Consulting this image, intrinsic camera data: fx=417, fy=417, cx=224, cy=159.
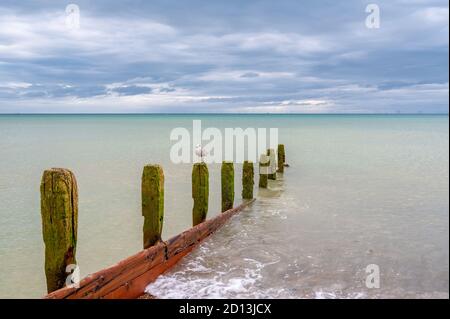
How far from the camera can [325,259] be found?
8.20 metres

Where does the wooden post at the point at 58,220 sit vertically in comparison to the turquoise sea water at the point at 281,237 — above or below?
above

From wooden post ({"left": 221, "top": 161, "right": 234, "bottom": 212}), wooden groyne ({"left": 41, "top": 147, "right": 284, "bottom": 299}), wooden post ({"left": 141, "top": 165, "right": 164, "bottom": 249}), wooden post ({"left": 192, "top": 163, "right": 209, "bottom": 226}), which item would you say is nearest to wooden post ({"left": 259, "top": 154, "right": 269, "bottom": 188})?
wooden post ({"left": 221, "top": 161, "right": 234, "bottom": 212})

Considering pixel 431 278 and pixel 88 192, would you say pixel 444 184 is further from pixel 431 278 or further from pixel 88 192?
pixel 88 192

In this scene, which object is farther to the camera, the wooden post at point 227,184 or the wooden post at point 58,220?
the wooden post at point 227,184

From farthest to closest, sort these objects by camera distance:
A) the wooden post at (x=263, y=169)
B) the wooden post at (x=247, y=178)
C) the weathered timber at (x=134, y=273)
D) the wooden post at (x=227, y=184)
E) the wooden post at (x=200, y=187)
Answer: the wooden post at (x=263, y=169) → the wooden post at (x=247, y=178) → the wooden post at (x=227, y=184) → the wooden post at (x=200, y=187) → the weathered timber at (x=134, y=273)

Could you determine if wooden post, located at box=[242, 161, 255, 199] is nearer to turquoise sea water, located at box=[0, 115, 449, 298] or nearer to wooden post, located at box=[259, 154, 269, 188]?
turquoise sea water, located at box=[0, 115, 449, 298]

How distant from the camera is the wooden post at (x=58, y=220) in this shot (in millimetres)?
5133

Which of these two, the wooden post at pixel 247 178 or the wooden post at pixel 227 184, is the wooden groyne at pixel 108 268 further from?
the wooden post at pixel 247 178

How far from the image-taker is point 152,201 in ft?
22.9

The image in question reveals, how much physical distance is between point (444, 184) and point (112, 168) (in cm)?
1735

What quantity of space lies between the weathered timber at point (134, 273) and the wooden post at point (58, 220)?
524mm

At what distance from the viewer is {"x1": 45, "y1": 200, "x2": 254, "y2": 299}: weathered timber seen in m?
5.08

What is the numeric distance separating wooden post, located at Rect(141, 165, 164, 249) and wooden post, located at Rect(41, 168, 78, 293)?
1.59 metres

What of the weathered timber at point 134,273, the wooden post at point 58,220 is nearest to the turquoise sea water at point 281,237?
the weathered timber at point 134,273
